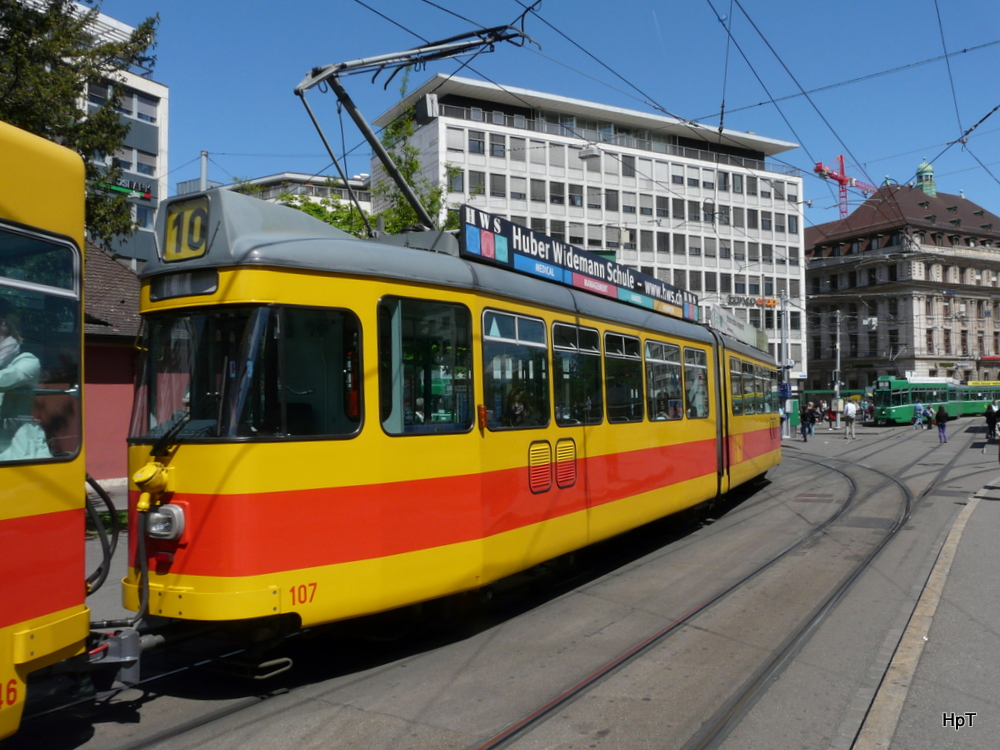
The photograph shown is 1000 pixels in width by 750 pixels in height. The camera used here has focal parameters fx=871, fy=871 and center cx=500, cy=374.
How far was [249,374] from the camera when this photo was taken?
17.5ft

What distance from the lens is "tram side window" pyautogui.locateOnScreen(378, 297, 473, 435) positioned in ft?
19.4

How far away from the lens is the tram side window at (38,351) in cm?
419

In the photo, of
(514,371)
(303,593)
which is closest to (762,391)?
(514,371)

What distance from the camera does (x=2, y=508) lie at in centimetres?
401

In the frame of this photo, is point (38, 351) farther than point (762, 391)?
No

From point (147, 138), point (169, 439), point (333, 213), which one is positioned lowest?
point (169, 439)

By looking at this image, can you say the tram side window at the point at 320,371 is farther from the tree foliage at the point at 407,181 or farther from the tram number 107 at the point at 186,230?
the tree foliage at the point at 407,181

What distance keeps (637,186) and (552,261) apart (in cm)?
5314

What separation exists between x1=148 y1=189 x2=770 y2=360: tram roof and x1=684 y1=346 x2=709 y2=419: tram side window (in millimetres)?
5113

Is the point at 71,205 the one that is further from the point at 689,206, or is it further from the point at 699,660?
the point at 689,206

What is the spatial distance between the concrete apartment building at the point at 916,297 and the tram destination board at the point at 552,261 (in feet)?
235

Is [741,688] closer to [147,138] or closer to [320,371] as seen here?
[320,371]

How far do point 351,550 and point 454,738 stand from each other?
54.7 inches

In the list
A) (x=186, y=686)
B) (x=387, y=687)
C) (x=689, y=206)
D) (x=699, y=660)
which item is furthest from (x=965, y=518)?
(x=689, y=206)
